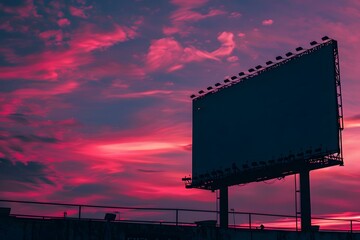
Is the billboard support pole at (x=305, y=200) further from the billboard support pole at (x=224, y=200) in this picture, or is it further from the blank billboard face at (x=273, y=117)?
the billboard support pole at (x=224, y=200)

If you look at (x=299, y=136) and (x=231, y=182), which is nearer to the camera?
(x=299, y=136)

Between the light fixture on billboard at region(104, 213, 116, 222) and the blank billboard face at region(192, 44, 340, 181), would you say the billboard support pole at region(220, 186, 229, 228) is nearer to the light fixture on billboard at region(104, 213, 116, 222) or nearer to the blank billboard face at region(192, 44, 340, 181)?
the blank billboard face at region(192, 44, 340, 181)

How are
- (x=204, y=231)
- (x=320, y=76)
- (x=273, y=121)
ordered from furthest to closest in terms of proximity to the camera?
(x=273, y=121), (x=320, y=76), (x=204, y=231)


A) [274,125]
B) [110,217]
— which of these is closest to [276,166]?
[274,125]

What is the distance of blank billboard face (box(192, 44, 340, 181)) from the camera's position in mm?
41281

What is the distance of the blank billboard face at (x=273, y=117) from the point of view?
41.3 metres

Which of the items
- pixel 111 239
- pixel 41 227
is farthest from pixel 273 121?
pixel 41 227

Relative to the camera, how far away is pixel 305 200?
141ft

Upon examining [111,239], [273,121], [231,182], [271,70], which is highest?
[271,70]

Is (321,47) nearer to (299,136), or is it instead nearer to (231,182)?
(299,136)

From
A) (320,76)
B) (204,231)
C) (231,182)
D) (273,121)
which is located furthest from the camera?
(231,182)

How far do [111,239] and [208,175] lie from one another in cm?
2395

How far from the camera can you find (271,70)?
152 feet

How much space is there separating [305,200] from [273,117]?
6.94 metres
